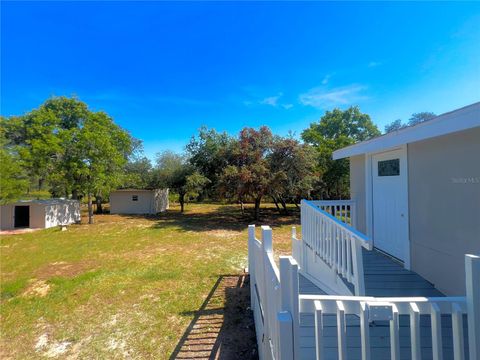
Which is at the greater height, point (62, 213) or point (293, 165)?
point (293, 165)

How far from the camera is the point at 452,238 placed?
8.91 feet

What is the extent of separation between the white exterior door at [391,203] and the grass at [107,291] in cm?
328

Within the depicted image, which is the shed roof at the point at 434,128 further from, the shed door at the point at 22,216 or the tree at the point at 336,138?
the shed door at the point at 22,216

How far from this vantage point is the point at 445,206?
9.19 feet

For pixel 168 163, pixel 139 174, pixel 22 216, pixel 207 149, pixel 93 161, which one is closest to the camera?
pixel 22 216

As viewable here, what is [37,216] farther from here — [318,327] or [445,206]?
[445,206]

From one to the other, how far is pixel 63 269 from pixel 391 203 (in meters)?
7.97

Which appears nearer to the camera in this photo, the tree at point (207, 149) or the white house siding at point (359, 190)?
the white house siding at point (359, 190)

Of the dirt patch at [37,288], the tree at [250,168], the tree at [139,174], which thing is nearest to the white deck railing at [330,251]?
the dirt patch at [37,288]

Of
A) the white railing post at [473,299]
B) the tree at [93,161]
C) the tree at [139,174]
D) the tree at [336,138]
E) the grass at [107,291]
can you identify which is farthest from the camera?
the tree at [139,174]

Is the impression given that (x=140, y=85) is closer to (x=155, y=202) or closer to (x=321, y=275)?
(x=155, y=202)

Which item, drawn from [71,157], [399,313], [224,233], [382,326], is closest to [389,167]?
[382,326]

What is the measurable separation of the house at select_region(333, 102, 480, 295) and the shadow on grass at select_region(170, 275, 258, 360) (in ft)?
8.59

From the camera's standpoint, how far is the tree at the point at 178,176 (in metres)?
14.5
